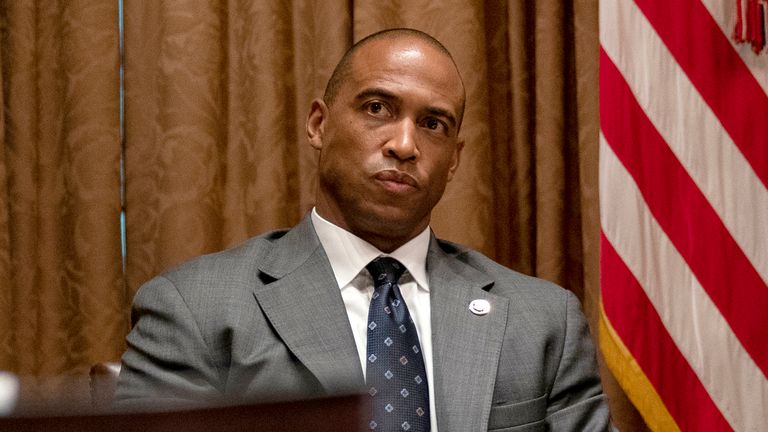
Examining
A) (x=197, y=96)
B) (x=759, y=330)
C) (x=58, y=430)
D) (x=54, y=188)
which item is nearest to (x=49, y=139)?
(x=54, y=188)

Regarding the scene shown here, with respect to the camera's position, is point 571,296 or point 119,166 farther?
point 119,166

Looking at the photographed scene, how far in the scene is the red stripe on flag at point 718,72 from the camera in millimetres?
2379

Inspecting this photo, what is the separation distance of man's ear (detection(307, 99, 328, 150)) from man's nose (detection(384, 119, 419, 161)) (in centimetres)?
22

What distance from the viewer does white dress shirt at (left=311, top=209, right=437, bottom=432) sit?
1919 mm

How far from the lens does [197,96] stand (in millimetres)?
2553

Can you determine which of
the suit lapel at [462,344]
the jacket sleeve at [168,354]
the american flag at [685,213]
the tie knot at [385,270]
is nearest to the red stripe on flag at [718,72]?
the american flag at [685,213]

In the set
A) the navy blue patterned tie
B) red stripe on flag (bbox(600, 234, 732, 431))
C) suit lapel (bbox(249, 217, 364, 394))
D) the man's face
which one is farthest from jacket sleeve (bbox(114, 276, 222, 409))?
red stripe on flag (bbox(600, 234, 732, 431))

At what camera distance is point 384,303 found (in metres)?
1.88

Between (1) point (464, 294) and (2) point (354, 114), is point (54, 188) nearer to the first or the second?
(2) point (354, 114)

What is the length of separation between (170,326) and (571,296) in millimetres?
840

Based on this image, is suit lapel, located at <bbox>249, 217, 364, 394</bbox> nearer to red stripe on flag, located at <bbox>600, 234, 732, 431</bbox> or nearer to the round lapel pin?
the round lapel pin

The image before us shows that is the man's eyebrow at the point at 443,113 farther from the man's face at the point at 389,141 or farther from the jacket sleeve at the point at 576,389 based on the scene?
the jacket sleeve at the point at 576,389

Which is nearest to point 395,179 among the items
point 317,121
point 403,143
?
point 403,143

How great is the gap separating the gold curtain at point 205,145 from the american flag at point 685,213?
22 cm
